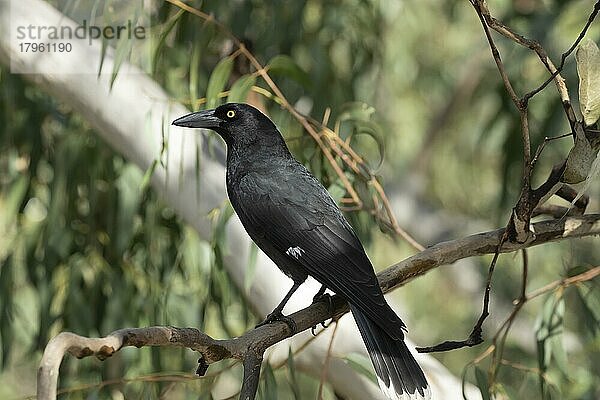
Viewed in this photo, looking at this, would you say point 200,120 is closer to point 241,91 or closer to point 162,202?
point 241,91

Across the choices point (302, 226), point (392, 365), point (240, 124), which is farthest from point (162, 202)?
point (392, 365)

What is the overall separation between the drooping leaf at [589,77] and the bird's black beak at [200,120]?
72cm

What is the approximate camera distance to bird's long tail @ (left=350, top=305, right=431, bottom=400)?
155 centimetres

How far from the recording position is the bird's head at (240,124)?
6.38ft

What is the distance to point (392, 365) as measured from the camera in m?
1.58

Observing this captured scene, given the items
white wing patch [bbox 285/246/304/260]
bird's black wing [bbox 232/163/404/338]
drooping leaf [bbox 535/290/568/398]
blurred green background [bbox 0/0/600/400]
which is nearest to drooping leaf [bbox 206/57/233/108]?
blurred green background [bbox 0/0/600/400]

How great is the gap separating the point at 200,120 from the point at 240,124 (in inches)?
3.4

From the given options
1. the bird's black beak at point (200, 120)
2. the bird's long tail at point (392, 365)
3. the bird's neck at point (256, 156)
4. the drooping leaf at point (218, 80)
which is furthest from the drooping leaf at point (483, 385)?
the drooping leaf at point (218, 80)

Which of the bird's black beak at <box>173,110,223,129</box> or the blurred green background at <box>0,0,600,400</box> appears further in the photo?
the blurred green background at <box>0,0,600,400</box>

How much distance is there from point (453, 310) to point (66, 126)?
132 inches

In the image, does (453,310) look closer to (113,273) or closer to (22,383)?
(22,383)

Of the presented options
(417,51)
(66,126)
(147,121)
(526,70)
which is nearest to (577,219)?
(147,121)

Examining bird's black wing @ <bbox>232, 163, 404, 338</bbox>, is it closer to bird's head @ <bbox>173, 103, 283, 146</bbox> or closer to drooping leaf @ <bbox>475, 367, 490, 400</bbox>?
bird's head @ <bbox>173, 103, 283, 146</bbox>

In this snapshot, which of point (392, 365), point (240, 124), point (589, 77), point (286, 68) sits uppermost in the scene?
point (589, 77)
